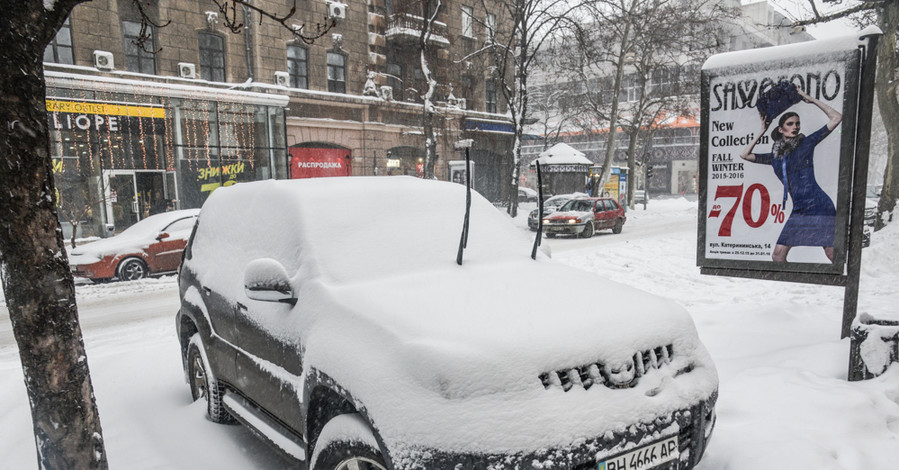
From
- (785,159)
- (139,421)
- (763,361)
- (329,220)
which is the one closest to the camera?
(329,220)

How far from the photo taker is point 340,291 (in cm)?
270

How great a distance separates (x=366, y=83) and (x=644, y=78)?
48.1 ft

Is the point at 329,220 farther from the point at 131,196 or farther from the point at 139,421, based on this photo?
the point at 131,196

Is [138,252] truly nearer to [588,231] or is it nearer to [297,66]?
[588,231]

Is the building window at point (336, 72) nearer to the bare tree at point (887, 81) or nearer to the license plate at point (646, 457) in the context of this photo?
the bare tree at point (887, 81)

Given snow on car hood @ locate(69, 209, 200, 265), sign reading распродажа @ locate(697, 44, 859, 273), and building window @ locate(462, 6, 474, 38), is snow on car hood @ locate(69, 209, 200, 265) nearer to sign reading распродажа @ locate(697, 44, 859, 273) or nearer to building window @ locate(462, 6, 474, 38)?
sign reading распродажа @ locate(697, 44, 859, 273)

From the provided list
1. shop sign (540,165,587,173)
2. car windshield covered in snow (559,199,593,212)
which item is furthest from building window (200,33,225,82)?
shop sign (540,165,587,173)

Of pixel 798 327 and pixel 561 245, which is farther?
pixel 561 245

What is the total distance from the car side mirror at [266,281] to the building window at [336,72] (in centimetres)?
2383

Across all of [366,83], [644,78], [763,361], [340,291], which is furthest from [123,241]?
[644,78]

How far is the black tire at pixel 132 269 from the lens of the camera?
11.2m

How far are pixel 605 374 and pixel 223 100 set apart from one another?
2152 cm

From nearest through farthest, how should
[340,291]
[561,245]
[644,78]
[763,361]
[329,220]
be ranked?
1. [340,291]
2. [329,220]
3. [763,361]
4. [561,245]
5. [644,78]

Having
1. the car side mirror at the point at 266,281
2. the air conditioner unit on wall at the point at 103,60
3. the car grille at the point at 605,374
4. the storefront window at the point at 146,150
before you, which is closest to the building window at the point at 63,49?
the air conditioner unit on wall at the point at 103,60
